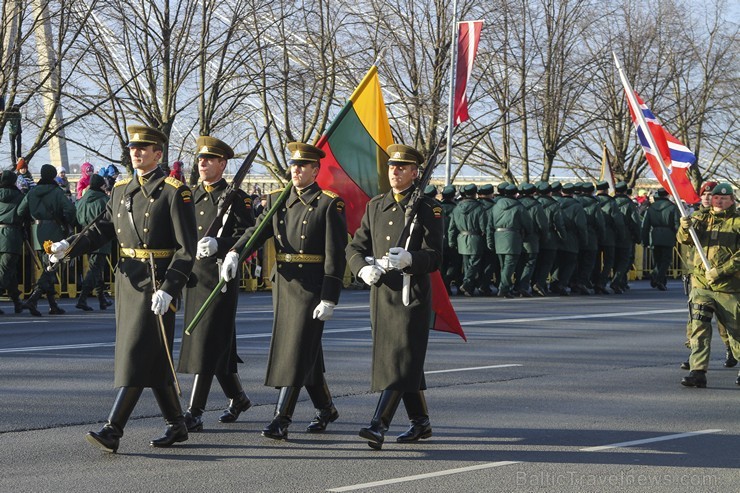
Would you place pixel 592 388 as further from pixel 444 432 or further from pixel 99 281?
pixel 99 281

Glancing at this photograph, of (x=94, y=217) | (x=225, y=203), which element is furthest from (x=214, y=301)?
(x=94, y=217)

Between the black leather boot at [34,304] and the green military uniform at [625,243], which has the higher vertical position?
the green military uniform at [625,243]

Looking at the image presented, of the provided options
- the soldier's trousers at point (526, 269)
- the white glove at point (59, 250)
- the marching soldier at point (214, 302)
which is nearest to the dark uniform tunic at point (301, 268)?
the marching soldier at point (214, 302)

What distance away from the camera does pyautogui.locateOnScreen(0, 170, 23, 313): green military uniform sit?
17.9 meters

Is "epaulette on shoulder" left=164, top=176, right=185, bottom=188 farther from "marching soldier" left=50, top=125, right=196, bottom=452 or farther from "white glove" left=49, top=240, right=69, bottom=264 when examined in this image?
"white glove" left=49, top=240, right=69, bottom=264

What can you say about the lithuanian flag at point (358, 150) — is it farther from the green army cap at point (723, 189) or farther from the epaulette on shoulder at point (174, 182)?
the green army cap at point (723, 189)

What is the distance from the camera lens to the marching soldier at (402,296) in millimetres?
8414

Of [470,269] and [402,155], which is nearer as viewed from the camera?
[402,155]

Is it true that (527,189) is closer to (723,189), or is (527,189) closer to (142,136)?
(723,189)

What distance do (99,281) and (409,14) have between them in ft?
59.3

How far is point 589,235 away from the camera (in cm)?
2403

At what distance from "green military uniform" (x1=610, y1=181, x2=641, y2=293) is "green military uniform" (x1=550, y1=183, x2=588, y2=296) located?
1231 millimetres

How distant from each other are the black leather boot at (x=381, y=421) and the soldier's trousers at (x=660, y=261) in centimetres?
1851

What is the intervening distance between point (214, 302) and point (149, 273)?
3.21 ft
